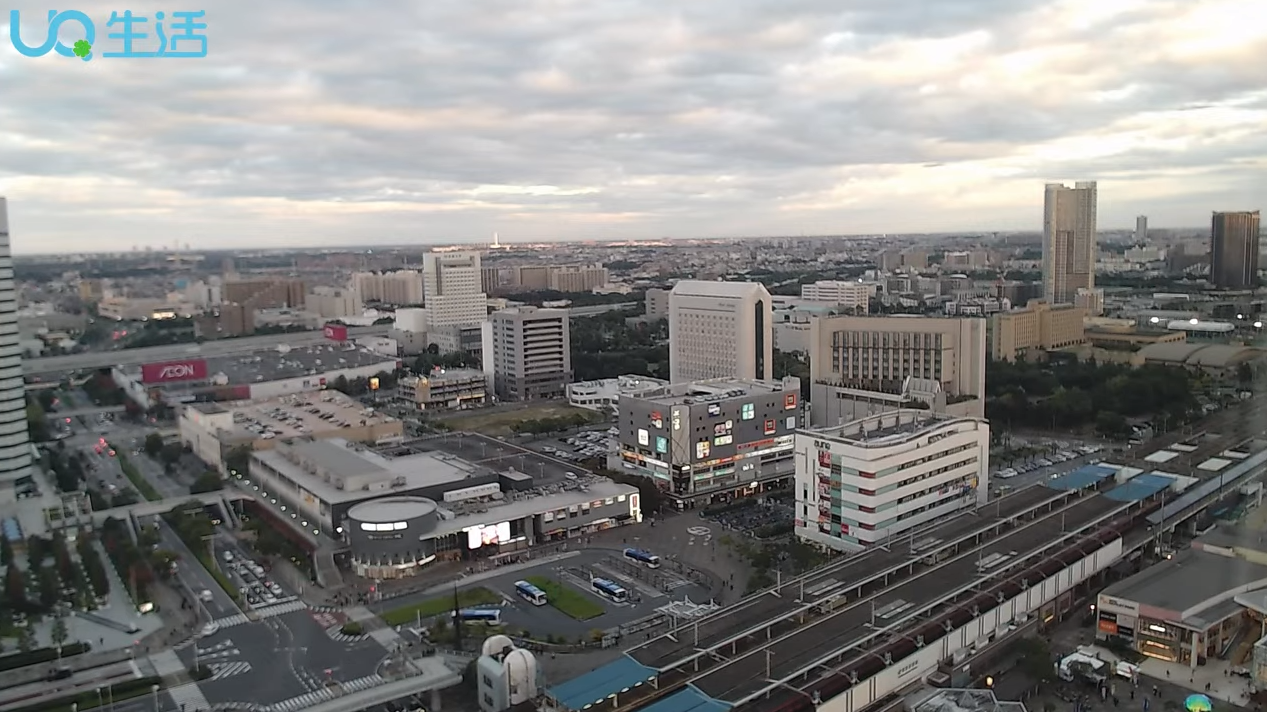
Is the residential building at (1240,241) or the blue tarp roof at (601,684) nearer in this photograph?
the residential building at (1240,241)

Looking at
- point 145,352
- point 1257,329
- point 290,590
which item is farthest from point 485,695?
point 145,352

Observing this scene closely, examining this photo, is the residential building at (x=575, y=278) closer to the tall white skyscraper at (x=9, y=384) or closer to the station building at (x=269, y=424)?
the station building at (x=269, y=424)

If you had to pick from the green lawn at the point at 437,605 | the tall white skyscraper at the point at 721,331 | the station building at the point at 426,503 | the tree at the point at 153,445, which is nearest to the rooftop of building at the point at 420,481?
the station building at the point at 426,503

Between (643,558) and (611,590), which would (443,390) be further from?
(611,590)

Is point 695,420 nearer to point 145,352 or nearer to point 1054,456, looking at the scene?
point 1054,456

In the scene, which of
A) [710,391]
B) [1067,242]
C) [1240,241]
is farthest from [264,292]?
[1067,242]

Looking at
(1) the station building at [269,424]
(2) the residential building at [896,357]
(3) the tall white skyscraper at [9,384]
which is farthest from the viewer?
(2) the residential building at [896,357]
